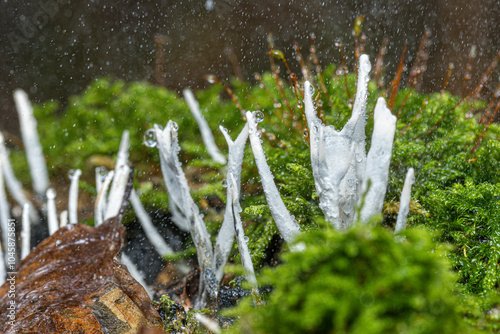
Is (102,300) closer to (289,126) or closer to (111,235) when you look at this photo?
(111,235)

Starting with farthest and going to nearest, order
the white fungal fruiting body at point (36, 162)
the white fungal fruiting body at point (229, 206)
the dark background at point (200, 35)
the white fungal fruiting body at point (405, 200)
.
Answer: the dark background at point (200, 35) → the white fungal fruiting body at point (36, 162) → the white fungal fruiting body at point (229, 206) → the white fungal fruiting body at point (405, 200)

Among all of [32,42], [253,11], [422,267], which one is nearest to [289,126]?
[422,267]

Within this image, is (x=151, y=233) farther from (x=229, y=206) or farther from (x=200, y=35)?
(x=200, y=35)

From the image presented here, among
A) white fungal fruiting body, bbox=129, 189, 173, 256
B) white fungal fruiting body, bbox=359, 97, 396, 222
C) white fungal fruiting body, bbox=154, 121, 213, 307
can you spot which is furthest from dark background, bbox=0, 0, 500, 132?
white fungal fruiting body, bbox=359, 97, 396, 222

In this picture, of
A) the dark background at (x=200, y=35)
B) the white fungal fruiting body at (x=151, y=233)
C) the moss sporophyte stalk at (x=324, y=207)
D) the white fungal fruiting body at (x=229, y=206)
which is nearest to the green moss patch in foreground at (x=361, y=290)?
the moss sporophyte stalk at (x=324, y=207)

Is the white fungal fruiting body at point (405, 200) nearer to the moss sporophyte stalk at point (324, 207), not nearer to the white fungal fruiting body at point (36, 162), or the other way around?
the moss sporophyte stalk at point (324, 207)

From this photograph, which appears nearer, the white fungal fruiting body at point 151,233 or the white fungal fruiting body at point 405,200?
the white fungal fruiting body at point 405,200

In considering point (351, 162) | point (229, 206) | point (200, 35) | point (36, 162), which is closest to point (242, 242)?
point (229, 206)
